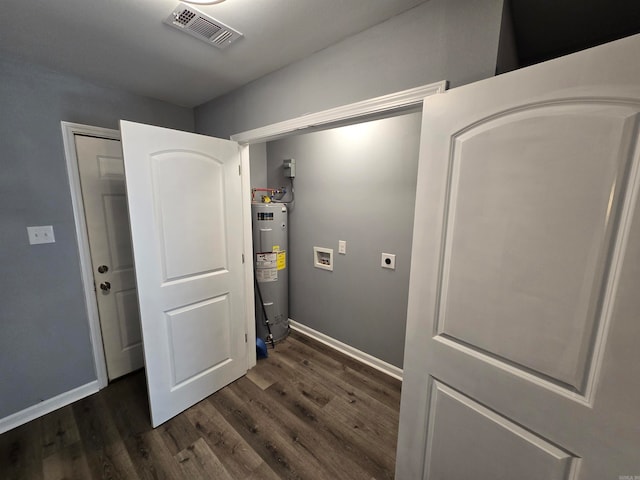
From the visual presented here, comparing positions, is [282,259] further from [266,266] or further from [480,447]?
[480,447]

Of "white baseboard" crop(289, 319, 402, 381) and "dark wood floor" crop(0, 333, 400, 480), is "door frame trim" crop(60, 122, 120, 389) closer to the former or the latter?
"dark wood floor" crop(0, 333, 400, 480)

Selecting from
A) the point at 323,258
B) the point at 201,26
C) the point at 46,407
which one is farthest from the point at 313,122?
the point at 46,407

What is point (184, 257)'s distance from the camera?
170cm

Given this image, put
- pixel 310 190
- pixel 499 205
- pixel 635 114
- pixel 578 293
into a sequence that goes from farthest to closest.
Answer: pixel 310 190 → pixel 499 205 → pixel 578 293 → pixel 635 114

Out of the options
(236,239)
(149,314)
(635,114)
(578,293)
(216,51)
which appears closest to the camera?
(635,114)

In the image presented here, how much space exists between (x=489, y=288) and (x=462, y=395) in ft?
1.53

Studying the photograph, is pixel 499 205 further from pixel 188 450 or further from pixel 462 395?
pixel 188 450

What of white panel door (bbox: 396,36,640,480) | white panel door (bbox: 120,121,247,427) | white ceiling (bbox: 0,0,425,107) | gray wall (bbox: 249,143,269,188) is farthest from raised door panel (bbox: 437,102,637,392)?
gray wall (bbox: 249,143,269,188)

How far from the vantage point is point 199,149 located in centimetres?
171

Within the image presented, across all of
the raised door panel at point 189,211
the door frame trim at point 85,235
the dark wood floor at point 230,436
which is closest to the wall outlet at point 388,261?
the dark wood floor at point 230,436

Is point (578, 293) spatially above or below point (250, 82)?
below

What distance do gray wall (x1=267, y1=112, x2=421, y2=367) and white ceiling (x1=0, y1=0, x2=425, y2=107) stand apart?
0.93m

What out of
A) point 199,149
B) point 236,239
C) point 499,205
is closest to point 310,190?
point 236,239

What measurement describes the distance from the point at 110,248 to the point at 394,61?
2.41 metres
